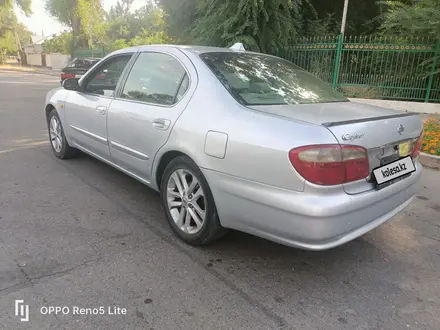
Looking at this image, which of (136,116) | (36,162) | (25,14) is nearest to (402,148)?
(136,116)

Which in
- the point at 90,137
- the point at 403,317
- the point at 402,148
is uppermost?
the point at 402,148

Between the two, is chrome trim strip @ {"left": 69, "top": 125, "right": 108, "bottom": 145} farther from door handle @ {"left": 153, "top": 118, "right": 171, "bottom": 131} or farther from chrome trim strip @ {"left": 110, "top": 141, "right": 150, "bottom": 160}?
door handle @ {"left": 153, "top": 118, "right": 171, "bottom": 131}

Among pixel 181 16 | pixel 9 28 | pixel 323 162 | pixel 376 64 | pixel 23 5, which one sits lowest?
pixel 323 162

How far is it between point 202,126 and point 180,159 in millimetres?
385

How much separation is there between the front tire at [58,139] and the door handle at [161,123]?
2.42 meters

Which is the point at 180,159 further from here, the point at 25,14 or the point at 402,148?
the point at 25,14

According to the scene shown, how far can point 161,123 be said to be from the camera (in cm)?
303

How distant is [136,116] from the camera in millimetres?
3312

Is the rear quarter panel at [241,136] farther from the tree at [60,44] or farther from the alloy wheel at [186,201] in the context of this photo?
the tree at [60,44]

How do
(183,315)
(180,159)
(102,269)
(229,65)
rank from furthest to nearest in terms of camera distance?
(229,65)
(180,159)
(102,269)
(183,315)

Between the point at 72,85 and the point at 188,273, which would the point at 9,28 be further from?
the point at 188,273

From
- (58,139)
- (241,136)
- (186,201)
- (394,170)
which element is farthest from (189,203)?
(58,139)

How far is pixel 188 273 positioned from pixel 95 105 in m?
2.33

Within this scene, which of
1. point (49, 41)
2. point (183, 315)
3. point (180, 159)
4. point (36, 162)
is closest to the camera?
point (183, 315)
